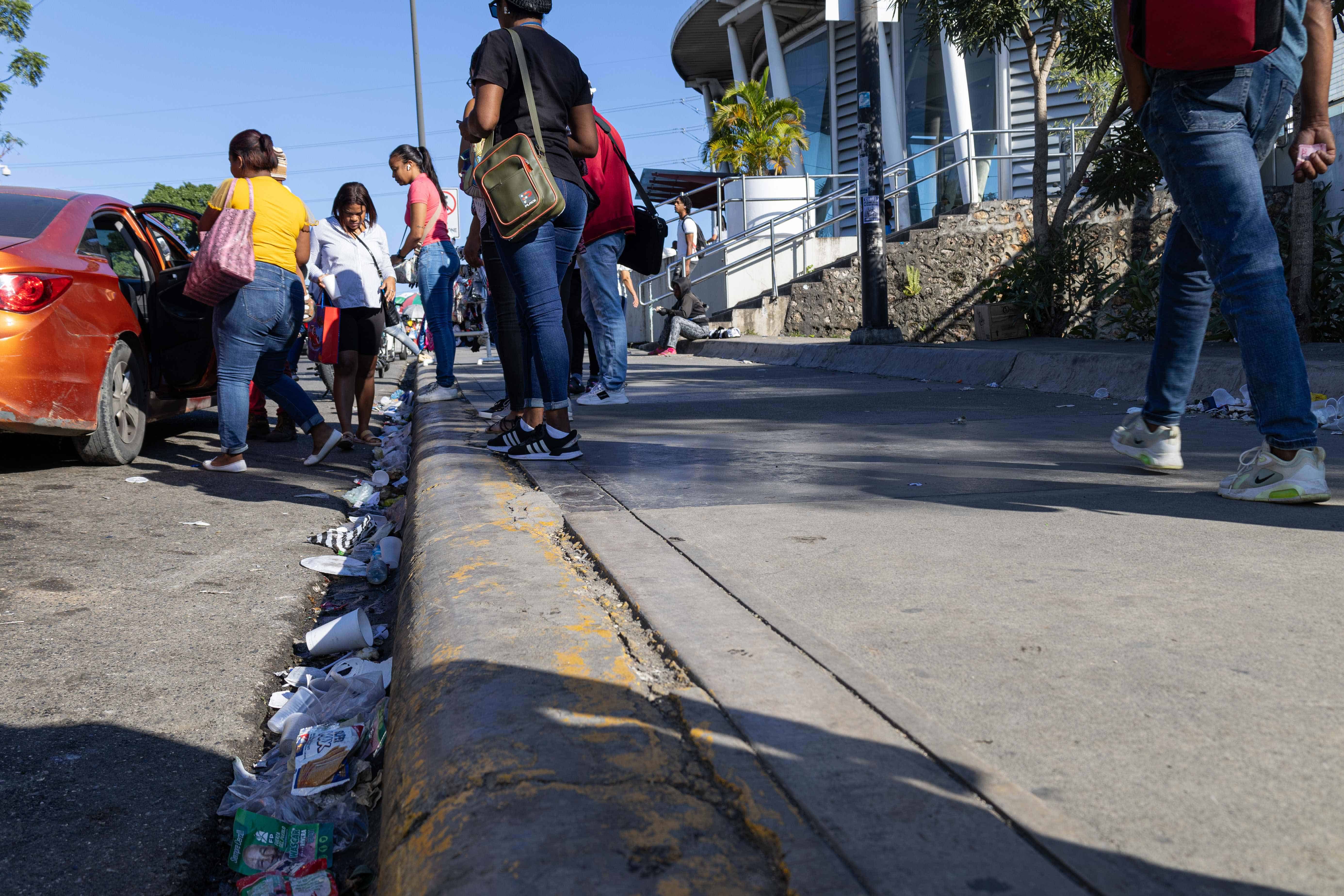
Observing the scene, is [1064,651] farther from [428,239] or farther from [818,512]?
[428,239]

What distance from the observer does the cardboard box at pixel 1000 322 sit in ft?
35.6

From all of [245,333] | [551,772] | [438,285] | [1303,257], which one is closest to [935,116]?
[1303,257]

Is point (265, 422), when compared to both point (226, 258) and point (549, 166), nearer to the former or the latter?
point (226, 258)

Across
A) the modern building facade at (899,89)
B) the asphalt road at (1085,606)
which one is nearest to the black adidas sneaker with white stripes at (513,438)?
the asphalt road at (1085,606)

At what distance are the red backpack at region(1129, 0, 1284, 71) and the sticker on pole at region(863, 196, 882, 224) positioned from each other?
719cm

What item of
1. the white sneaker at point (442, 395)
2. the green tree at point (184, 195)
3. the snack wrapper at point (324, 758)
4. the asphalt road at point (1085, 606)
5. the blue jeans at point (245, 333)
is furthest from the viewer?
the green tree at point (184, 195)

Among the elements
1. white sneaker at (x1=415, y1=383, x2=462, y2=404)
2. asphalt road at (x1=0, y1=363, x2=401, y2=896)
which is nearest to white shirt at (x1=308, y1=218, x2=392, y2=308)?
white sneaker at (x1=415, y1=383, x2=462, y2=404)

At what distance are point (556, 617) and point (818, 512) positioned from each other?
49.8 inches

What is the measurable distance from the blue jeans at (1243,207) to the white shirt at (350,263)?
4.43 meters

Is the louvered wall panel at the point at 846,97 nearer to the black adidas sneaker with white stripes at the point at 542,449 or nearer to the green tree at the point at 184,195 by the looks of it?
the black adidas sneaker with white stripes at the point at 542,449

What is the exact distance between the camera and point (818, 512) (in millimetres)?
3051

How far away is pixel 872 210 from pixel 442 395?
4.87 m

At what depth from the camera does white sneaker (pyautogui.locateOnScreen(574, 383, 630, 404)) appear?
6828mm

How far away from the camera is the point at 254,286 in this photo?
5270mm
